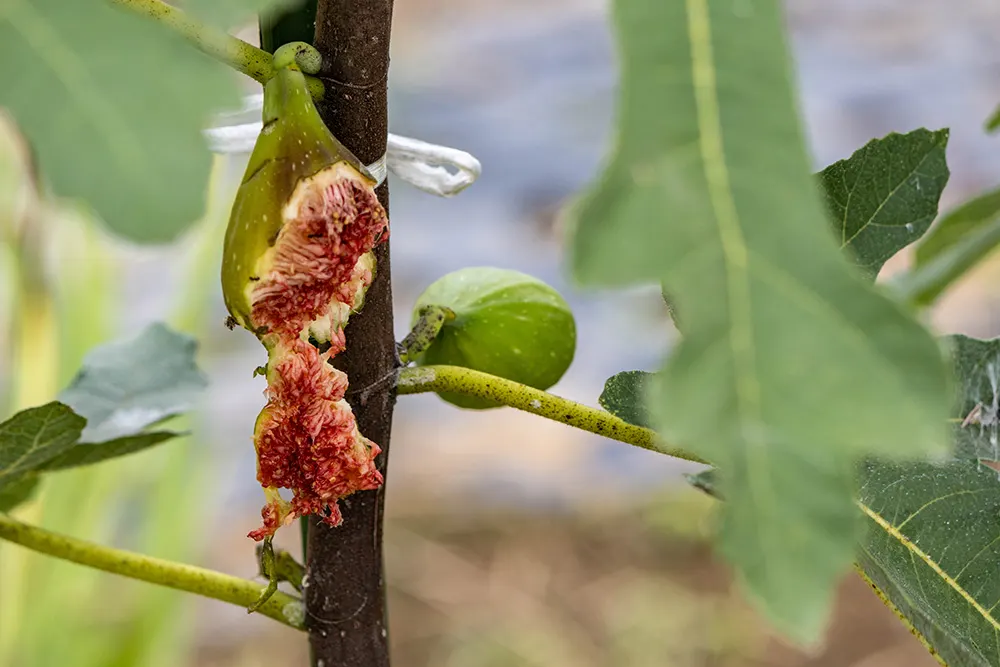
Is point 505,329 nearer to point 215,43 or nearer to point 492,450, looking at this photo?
point 215,43

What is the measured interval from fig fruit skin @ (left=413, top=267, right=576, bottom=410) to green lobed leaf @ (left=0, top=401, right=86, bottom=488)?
20 centimetres

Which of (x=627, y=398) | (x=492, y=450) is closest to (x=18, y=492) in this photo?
(x=627, y=398)

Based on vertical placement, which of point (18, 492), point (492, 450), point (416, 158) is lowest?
point (492, 450)

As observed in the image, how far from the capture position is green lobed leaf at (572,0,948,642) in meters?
0.26

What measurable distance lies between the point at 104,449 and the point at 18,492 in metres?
0.08

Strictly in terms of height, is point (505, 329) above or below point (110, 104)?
below

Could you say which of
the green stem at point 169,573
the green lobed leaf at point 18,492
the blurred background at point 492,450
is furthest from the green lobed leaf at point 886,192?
the blurred background at point 492,450

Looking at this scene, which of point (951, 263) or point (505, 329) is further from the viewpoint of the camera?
point (951, 263)

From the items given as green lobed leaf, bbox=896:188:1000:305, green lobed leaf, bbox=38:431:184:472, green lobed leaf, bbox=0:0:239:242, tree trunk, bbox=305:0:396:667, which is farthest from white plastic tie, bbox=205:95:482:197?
green lobed leaf, bbox=896:188:1000:305

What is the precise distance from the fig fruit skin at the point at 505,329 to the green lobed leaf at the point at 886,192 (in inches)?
7.5

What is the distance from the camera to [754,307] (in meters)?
0.28

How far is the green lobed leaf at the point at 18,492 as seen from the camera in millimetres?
684

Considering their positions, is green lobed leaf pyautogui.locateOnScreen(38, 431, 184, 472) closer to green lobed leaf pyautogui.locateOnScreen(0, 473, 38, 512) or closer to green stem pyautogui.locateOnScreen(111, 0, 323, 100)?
green lobed leaf pyautogui.locateOnScreen(0, 473, 38, 512)

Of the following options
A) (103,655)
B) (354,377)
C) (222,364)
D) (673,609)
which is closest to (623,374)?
(354,377)
